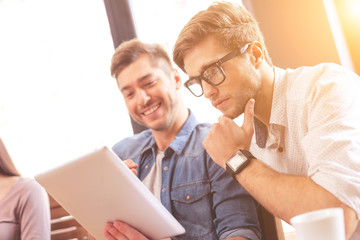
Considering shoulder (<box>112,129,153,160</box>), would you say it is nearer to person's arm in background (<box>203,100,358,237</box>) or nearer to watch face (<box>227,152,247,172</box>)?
person's arm in background (<box>203,100,358,237</box>)

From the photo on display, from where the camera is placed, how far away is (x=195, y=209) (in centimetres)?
158

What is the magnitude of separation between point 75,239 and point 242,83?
1.47 meters

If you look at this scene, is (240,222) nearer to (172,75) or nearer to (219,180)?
(219,180)

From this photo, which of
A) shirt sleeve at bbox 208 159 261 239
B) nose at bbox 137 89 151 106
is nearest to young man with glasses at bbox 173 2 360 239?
shirt sleeve at bbox 208 159 261 239

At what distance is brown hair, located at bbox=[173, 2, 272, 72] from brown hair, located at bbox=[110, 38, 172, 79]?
47 centimetres

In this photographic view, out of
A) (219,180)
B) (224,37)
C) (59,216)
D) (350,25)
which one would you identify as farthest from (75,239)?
(350,25)

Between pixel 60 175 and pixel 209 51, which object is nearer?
pixel 60 175

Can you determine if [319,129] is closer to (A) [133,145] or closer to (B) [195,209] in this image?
(B) [195,209]

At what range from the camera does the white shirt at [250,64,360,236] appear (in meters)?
0.91

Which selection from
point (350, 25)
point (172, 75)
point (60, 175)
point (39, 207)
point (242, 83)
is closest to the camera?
point (60, 175)

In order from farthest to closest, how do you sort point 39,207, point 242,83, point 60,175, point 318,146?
point 39,207 → point 242,83 → point 60,175 → point 318,146

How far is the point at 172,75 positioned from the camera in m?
2.02

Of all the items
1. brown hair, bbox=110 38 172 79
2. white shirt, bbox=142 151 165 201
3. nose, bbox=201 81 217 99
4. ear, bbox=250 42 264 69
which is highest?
brown hair, bbox=110 38 172 79

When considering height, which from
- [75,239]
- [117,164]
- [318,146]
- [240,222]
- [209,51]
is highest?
[209,51]
